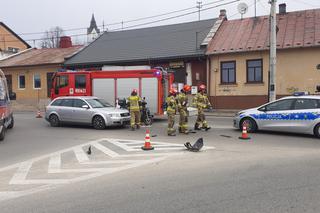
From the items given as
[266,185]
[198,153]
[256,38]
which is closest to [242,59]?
[256,38]

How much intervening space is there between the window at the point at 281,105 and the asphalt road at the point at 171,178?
1178mm

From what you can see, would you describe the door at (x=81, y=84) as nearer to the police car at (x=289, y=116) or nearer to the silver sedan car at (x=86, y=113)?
the silver sedan car at (x=86, y=113)

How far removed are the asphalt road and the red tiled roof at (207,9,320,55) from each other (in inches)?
510

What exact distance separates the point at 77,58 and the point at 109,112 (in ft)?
59.5

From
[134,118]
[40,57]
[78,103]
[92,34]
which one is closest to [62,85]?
[78,103]

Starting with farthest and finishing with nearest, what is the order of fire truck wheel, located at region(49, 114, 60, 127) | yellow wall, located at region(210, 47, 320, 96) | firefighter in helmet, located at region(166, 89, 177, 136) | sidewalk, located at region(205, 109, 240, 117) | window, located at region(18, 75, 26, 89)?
window, located at region(18, 75, 26, 89)
sidewalk, located at region(205, 109, 240, 117)
yellow wall, located at region(210, 47, 320, 96)
fire truck wheel, located at region(49, 114, 60, 127)
firefighter in helmet, located at region(166, 89, 177, 136)

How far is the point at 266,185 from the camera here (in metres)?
6.31

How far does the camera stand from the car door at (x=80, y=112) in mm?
15539

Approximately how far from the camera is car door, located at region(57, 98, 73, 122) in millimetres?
16094

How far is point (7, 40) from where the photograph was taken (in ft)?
154

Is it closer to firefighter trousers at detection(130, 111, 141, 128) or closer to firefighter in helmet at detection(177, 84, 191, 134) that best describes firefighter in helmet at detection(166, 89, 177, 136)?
firefighter in helmet at detection(177, 84, 191, 134)

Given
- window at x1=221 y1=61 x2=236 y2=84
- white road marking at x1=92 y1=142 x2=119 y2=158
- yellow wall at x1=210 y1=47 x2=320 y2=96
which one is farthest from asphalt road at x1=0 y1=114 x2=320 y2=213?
window at x1=221 y1=61 x2=236 y2=84

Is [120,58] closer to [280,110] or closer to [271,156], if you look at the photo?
[280,110]

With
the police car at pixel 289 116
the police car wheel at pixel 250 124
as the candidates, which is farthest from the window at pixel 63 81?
the police car wheel at pixel 250 124
